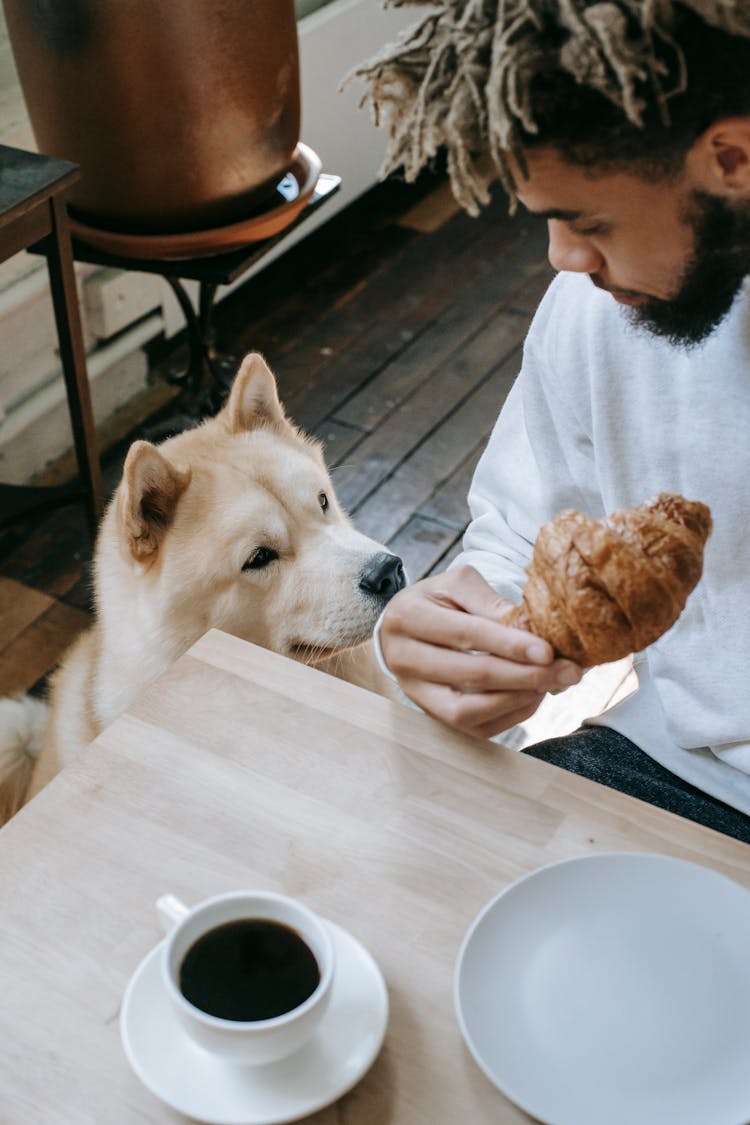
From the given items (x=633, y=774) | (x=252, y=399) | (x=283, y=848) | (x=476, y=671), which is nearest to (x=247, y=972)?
(x=283, y=848)

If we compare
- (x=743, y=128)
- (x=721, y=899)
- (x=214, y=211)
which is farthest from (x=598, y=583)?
(x=214, y=211)

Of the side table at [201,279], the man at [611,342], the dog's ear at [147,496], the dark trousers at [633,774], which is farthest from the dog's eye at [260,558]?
the side table at [201,279]

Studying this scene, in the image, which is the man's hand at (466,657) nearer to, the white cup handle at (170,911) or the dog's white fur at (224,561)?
the white cup handle at (170,911)

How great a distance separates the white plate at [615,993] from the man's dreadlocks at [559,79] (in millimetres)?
502

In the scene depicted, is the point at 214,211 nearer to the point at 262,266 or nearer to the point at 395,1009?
the point at 262,266

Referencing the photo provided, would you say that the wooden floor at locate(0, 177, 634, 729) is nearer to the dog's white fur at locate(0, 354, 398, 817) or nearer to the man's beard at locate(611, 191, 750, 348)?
the dog's white fur at locate(0, 354, 398, 817)

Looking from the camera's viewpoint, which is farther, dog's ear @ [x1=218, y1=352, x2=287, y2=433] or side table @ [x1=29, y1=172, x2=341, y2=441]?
side table @ [x1=29, y1=172, x2=341, y2=441]

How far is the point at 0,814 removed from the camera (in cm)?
167

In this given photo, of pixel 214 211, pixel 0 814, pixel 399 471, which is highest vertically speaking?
pixel 214 211

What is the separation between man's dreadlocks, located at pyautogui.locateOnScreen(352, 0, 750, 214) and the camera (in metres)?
0.75

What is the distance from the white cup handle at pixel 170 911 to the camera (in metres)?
0.73

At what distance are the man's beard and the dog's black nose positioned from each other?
0.55 m

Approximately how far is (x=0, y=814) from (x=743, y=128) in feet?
4.35

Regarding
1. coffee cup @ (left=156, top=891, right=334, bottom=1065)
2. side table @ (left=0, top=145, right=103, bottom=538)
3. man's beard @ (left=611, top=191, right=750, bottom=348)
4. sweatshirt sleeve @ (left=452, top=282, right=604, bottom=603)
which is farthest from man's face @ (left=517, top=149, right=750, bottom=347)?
side table @ (left=0, top=145, right=103, bottom=538)
